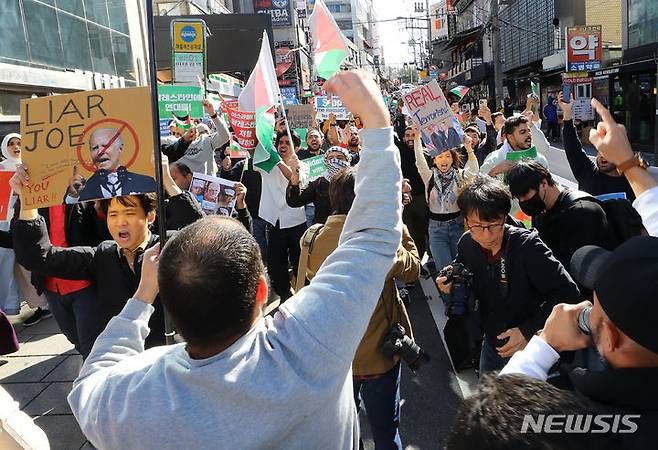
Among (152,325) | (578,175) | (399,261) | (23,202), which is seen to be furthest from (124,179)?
(578,175)

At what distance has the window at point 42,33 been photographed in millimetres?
12789

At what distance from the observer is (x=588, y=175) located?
12.4 feet

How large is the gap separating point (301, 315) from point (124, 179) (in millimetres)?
1630

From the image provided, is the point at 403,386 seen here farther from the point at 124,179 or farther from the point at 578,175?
the point at 124,179

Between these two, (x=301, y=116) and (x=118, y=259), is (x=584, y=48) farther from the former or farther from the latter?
(x=118, y=259)

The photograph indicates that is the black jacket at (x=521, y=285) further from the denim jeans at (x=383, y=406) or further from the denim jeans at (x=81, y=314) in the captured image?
the denim jeans at (x=81, y=314)

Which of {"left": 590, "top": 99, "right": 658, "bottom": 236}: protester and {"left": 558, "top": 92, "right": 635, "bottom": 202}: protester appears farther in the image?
{"left": 558, "top": 92, "right": 635, "bottom": 202}: protester

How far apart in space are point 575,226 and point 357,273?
208 cm

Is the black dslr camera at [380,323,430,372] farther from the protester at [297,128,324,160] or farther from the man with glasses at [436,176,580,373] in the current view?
the protester at [297,128,324,160]

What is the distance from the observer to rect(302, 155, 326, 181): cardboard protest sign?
5117 millimetres

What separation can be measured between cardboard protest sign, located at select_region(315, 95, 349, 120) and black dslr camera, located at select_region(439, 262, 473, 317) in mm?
8648

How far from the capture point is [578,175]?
12.7ft

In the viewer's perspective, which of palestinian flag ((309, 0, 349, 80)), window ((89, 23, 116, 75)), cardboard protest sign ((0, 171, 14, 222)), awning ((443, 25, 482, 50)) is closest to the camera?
cardboard protest sign ((0, 171, 14, 222))

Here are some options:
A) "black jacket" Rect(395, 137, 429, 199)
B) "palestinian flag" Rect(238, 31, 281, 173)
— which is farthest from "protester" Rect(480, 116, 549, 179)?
"palestinian flag" Rect(238, 31, 281, 173)
